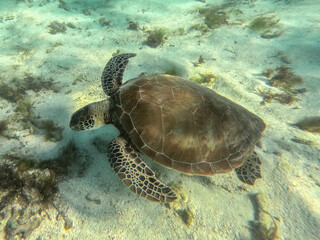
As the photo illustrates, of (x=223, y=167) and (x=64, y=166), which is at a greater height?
(x=223, y=167)

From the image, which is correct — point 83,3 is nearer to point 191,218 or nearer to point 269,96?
point 269,96

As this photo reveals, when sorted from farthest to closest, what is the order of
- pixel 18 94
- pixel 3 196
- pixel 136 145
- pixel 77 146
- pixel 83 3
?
pixel 83 3, pixel 18 94, pixel 77 146, pixel 136 145, pixel 3 196

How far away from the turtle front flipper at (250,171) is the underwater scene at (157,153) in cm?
2

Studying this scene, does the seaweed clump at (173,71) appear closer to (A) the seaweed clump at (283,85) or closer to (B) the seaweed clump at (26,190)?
(A) the seaweed clump at (283,85)

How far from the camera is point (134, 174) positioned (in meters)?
2.11

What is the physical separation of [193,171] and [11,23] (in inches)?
374

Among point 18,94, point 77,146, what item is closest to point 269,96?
point 77,146

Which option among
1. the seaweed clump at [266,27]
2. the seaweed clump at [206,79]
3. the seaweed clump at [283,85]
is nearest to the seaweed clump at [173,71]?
the seaweed clump at [206,79]

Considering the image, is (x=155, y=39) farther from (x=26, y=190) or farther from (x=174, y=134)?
(x=26, y=190)

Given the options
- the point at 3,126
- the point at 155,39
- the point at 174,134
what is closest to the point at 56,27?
the point at 155,39

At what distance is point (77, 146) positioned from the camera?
8.50ft

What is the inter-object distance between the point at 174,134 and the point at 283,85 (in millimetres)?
3553

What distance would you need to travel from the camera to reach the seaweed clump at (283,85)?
12.0 feet

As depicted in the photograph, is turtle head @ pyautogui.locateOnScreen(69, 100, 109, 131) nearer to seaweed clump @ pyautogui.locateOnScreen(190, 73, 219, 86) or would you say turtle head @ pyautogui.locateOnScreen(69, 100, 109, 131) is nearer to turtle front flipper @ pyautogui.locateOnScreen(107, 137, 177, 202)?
turtle front flipper @ pyautogui.locateOnScreen(107, 137, 177, 202)
